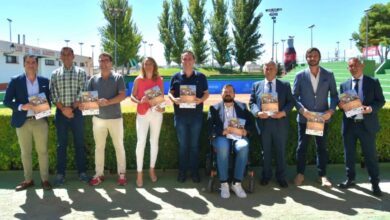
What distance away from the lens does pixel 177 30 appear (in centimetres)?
4850

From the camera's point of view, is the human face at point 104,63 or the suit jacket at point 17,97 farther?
the human face at point 104,63

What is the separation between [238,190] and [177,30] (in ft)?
149

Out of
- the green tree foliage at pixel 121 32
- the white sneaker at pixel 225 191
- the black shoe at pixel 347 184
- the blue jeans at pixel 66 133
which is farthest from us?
the green tree foliage at pixel 121 32

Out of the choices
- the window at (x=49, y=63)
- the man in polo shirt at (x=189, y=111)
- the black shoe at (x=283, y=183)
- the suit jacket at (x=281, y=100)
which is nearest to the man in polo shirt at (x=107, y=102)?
the man in polo shirt at (x=189, y=111)

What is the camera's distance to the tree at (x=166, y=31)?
48.2 m

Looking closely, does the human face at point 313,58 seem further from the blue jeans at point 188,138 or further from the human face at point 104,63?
the human face at point 104,63

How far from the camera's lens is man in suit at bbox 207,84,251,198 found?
4.64 meters

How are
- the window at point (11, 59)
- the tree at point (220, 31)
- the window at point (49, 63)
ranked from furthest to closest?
the tree at point (220, 31), the window at point (49, 63), the window at point (11, 59)

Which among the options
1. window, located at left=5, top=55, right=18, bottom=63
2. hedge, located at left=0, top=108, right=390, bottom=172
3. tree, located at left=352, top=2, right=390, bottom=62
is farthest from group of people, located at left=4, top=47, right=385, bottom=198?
tree, located at left=352, top=2, right=390, bottom=62

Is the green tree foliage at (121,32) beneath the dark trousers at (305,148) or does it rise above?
above

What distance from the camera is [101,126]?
16.5 feet

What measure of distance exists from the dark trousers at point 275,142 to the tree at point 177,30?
4330 cm

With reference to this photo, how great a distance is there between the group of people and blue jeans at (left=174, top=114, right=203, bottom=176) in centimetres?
1

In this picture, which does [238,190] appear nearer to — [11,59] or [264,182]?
[264,182]
